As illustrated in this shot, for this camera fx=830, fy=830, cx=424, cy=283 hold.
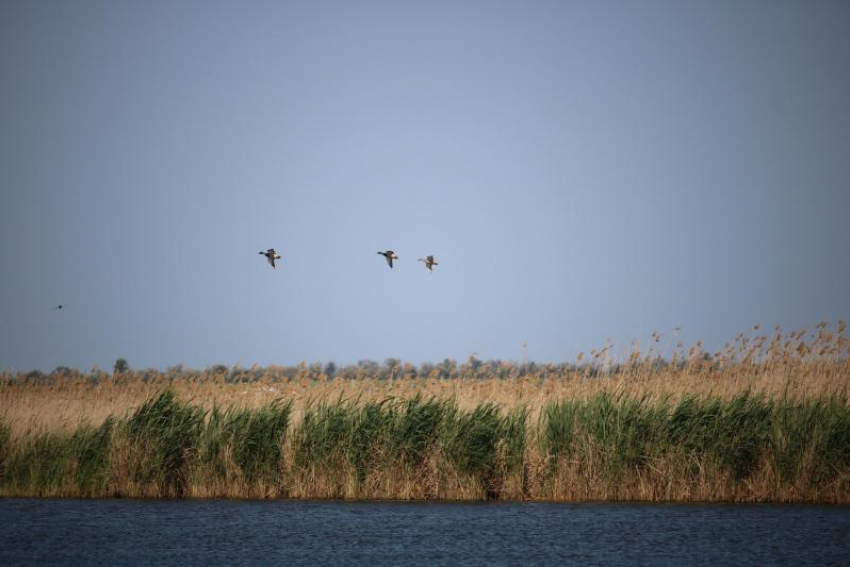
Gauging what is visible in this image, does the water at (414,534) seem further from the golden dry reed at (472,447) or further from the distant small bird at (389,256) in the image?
the distant small bird at (389,256)

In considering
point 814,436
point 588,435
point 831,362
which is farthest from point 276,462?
point 831,362

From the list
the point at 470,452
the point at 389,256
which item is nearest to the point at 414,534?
the point at 470,452

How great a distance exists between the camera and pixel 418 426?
2138 cm

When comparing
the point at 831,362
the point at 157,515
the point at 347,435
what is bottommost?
the point at 157,515

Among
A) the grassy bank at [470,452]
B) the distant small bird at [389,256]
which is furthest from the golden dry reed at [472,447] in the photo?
the distant small bird at [389,256]

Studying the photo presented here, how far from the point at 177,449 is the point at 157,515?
121 inches

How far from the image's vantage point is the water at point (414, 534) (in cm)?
1505

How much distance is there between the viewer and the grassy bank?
2067 cm

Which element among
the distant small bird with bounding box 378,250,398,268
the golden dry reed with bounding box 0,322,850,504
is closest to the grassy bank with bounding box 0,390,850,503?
the golden dry reed with bounding box 0,322,850,504

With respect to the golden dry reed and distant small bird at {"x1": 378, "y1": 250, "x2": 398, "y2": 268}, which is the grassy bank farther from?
distant small bird at {"x1": 378, "y1": 250, "x2": 398, "y2": 268}

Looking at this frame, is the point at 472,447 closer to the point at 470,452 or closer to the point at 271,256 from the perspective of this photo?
the point at 470,452

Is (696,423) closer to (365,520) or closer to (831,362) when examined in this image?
(831,362)

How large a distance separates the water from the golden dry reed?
2.74 ft

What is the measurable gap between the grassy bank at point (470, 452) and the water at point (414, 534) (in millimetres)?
837
